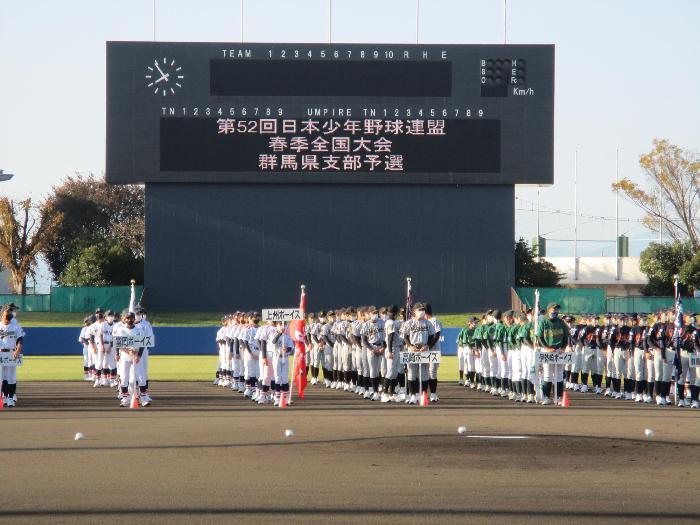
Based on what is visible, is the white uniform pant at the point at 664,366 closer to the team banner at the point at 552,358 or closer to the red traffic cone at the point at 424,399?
the team banner at the point at 552,358

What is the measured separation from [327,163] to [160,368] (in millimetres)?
12332

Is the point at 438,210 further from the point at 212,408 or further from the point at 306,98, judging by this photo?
the point at 212,408

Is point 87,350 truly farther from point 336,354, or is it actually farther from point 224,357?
point 336,354

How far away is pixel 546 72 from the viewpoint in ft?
157

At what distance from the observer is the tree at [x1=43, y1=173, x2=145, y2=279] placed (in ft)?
259

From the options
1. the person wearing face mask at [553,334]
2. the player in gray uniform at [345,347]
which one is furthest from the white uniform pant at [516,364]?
the player in gray uniform at [345,347]

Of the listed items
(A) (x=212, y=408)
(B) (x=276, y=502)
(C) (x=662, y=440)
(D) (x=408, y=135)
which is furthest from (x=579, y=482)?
A: (D) (x=408, y=135)

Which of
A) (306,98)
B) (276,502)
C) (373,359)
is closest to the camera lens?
(276,502)

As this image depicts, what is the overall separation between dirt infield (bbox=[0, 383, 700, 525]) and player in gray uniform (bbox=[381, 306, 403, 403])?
5.25ft

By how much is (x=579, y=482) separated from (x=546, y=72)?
122ft

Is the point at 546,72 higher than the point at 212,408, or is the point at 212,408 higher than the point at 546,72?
the point at 546,72

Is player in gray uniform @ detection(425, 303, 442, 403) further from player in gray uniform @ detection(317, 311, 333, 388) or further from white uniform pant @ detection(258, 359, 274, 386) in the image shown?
player in gray uniform @ detection(317, 311, 333, 388)

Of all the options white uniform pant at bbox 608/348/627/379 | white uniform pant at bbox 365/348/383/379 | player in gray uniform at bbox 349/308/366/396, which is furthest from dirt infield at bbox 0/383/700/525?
player in gray uniform at bbox 349/308/366/396

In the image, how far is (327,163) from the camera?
158 ft
